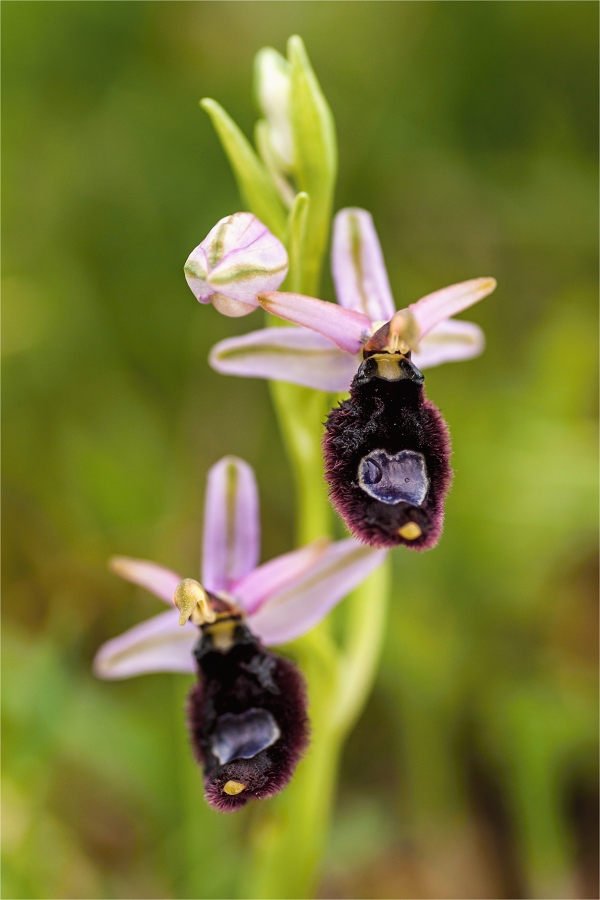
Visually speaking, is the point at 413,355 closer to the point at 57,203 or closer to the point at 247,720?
the point at 247,720

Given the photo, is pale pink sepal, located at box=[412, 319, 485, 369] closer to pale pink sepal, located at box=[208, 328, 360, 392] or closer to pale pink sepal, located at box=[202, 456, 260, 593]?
pale pink sepal, located at box=[208, 328, 360, 392]

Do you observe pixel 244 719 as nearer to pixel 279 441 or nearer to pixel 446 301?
pixel 446 301

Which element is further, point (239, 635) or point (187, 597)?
point (239, 635)

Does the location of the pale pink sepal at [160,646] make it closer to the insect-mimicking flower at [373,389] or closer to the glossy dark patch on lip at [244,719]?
the glossy dark patch on lip at [244,719]

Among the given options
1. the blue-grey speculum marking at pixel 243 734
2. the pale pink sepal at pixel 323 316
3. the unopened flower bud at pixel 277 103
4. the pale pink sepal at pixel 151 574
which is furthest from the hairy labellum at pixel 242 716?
the unopened flower bud at pixel 277 103

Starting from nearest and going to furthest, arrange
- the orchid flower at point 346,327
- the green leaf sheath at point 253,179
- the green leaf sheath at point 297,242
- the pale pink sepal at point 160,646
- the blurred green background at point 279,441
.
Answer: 1. the orchid flower at point 346,327
2. the green leaf sheath at point 297,242
3. the green leaf sheath at point 253,179
4. the pale pink sepal at point 160,646
5. the blurred green background at point 279,441

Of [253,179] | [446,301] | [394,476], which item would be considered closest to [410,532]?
[394,476]
